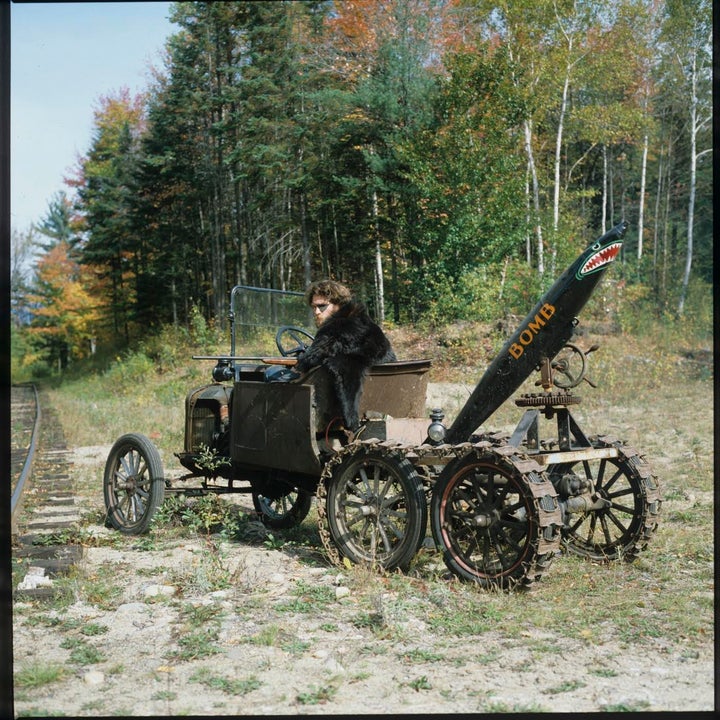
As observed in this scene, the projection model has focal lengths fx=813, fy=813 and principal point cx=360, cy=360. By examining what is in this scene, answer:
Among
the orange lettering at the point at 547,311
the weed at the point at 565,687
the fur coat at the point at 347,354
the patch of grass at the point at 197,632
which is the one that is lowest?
the patch of grass at the point at 197,632

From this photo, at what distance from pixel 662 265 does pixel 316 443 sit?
24.0 metres

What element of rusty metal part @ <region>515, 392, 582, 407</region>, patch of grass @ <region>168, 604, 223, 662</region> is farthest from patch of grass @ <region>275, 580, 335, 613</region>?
rusty metal part @ <region>515, 392, 582, 407</region>

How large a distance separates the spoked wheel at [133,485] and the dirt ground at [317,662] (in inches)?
59.6

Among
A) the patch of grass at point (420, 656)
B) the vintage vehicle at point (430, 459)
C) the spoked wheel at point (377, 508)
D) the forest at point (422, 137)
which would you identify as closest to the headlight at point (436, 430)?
the vintage vehicle at point (430, 459)

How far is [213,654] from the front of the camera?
414cm

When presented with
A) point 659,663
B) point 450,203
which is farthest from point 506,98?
point 659,663

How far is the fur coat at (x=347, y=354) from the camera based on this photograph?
576 cm

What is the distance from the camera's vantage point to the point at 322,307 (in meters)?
6.29

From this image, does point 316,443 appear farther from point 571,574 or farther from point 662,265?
point 662,265

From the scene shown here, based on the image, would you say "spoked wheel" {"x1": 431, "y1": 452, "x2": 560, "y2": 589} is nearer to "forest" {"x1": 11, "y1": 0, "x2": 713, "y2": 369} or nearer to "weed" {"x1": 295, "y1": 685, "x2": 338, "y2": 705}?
"weed" {"x1": 295, "y1": 685, "x2": 338, "y2": 705}

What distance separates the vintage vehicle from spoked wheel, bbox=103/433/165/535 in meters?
0.02

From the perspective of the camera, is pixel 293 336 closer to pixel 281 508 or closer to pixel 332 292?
pixel 332 292

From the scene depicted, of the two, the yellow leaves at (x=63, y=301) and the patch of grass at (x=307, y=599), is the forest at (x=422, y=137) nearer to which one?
the patch of grass at (x=307, y=599)

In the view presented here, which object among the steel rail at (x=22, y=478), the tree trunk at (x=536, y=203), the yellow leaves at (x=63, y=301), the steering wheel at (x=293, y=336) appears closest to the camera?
the steering wheel at (x=293, y=336)
